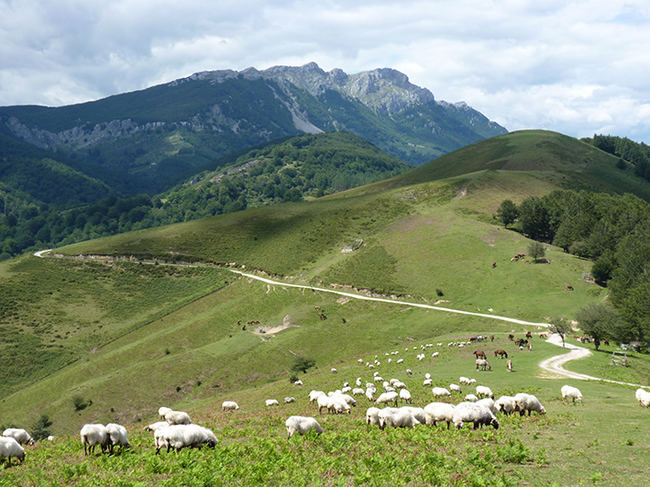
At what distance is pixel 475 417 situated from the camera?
2503 centimetres

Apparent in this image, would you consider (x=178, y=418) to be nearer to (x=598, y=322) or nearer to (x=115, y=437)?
(x=115, y=437)

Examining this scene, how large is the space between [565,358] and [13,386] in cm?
10710

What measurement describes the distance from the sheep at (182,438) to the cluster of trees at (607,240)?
6046 cm

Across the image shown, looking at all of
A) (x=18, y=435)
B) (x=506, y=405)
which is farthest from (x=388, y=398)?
(x=18, y=435)

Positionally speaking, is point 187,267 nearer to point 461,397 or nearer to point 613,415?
point 461,397

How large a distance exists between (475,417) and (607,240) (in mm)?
111678

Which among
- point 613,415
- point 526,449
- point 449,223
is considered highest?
point 449,223

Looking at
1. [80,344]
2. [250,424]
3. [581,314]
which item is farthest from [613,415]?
[80,344]

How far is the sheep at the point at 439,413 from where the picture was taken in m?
26.1

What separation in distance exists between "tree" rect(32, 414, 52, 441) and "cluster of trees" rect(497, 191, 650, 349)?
83.5 meters

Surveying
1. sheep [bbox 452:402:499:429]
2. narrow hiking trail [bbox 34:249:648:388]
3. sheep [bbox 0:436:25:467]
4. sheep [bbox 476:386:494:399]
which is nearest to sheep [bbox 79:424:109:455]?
sheep [bbox 0:436:25:467]

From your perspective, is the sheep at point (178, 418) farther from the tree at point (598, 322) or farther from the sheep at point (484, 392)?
the tree at point (598, 322)

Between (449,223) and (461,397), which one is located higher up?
(449,223)

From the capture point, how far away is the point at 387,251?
13412 centimetres
